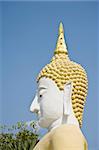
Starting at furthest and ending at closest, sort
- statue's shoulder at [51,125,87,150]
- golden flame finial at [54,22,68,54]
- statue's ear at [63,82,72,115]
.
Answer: golden flame finial at [54,22,68,54]
statue's ear at [63,82,72,115]
statue's shoulder at [51,125,87,150]

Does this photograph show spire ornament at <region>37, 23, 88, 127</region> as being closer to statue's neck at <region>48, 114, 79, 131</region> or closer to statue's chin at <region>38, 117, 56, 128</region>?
statue's neck at <region>48, 114, 79, 131</region>

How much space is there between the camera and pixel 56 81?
425cm

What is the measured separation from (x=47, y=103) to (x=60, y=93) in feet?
0.56

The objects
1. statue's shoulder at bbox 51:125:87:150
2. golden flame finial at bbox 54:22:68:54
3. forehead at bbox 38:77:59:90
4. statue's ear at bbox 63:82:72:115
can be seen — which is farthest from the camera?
golden flame finial at bbox 54:22:68:54

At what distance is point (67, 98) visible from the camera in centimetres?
411

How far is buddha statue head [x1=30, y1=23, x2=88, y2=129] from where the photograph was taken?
13.4 feet

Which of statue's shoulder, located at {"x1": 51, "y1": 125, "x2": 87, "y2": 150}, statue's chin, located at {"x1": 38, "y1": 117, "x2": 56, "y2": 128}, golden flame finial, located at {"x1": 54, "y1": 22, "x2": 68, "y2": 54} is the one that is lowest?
statue's shoulder, located at {"x1": 51, "y1": 125, "x2": 87, "y2": 150}

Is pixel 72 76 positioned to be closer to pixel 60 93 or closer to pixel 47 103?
pixel 60 93

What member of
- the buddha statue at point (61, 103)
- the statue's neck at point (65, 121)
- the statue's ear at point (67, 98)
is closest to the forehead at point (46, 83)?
the buddha statue at point (61, 103)

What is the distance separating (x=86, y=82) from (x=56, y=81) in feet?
1.25

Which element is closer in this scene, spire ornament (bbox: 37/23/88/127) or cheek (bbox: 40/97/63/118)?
cheek (bbox: 40/97/63/118)

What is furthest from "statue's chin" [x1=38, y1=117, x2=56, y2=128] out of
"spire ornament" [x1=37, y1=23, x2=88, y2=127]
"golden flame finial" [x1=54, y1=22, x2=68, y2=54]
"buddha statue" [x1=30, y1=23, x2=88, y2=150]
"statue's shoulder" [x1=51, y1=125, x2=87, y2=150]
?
"golden flame finial" [x1=54, y1=22, x2=68, y2=54]

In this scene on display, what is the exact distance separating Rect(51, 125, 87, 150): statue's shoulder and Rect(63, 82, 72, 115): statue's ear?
0.17m

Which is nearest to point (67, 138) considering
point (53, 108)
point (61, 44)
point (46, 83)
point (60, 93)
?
point (53, 108)
